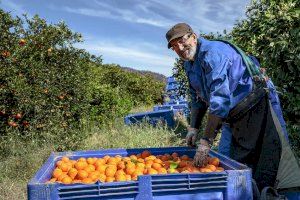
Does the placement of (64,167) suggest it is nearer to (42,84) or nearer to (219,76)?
(219,76)

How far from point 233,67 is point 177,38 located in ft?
1.78

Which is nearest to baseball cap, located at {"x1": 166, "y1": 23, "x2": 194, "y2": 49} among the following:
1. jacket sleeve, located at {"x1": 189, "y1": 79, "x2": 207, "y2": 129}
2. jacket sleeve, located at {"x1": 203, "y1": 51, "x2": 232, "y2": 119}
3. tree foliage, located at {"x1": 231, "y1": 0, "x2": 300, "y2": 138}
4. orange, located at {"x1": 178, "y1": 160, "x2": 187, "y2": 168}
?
jacket sleeve, located at {"x1": 203, "y1": 51, "x2": 232, "y2": 119}

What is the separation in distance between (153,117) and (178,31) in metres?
6.78

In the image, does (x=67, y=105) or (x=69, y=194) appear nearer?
(x=69, y=194)

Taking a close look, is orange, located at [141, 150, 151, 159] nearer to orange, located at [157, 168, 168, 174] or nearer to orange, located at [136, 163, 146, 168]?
orange, located at [136, 163, 146, 168]

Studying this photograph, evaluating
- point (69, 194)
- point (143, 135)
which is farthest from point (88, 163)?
point (143, 135)

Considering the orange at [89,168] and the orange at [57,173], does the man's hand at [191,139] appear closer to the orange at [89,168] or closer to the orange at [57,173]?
the orange at [89,168]

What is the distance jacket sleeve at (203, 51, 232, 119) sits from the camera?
12.6 feet

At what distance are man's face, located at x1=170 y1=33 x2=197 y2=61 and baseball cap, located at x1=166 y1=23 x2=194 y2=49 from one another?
0.04m

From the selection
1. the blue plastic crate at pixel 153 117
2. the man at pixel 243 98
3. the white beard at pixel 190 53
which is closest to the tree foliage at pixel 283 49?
the man at pixel 243 98

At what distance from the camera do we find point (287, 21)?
6445mm

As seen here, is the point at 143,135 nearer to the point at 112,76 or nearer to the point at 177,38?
the point at 177,38

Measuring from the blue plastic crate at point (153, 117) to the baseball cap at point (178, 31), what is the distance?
19.9 feet

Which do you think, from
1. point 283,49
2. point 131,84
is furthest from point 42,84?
point 131,84
